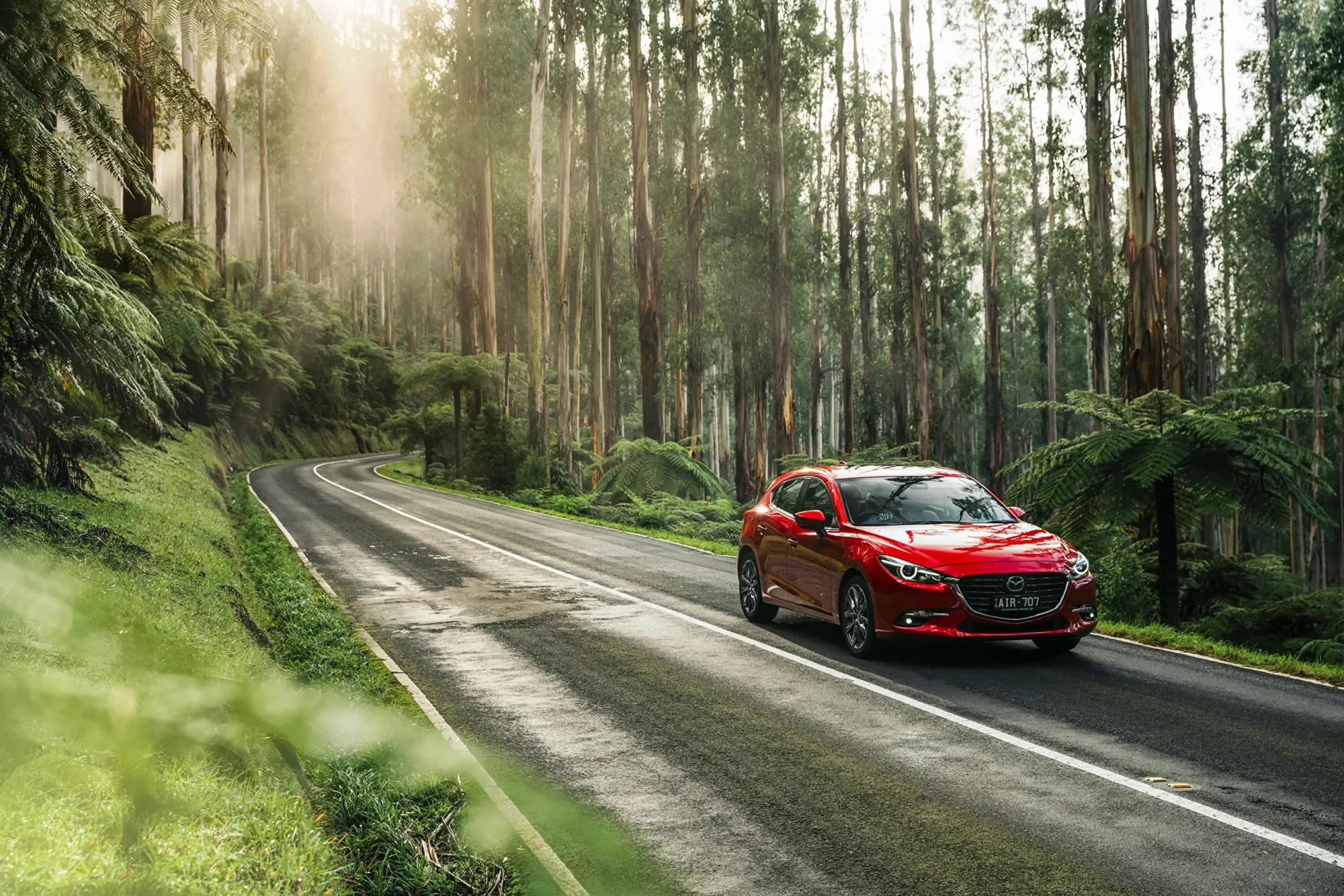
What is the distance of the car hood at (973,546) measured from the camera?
30.5 ft

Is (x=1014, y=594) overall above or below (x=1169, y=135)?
below

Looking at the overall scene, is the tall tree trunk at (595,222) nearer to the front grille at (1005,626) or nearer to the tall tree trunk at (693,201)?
the tall tree trunk at (693,201)

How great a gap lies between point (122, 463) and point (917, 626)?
1587 centimetres

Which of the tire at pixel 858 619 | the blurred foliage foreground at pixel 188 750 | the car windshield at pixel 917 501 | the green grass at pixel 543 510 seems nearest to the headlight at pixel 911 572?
the tire at pixel 858 619

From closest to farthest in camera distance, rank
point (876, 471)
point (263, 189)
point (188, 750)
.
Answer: point (188, 750)
point (876, 471)
point (263, 189)

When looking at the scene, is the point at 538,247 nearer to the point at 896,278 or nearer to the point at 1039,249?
the point at 896,278

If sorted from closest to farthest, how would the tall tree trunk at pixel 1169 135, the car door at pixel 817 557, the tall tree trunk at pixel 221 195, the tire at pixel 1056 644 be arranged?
1. the tire at pixel 1056 644
2. the car door at pixel 817 557
3. the tall tree trunk at pixel 1169 135
4. the tall tree trunk at pixel 221 195

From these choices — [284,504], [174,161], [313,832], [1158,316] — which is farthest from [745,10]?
[174,161]

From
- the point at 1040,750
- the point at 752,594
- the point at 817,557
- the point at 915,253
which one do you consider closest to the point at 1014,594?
the point at 817,557

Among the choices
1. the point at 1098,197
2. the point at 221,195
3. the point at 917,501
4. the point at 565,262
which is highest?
the point at 221,195

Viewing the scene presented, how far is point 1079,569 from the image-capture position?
9.52 metres

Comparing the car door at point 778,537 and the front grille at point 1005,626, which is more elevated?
the car door at point 778,537

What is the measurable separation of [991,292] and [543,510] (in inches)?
974

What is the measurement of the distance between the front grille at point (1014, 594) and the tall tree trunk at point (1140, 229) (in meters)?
6.63
